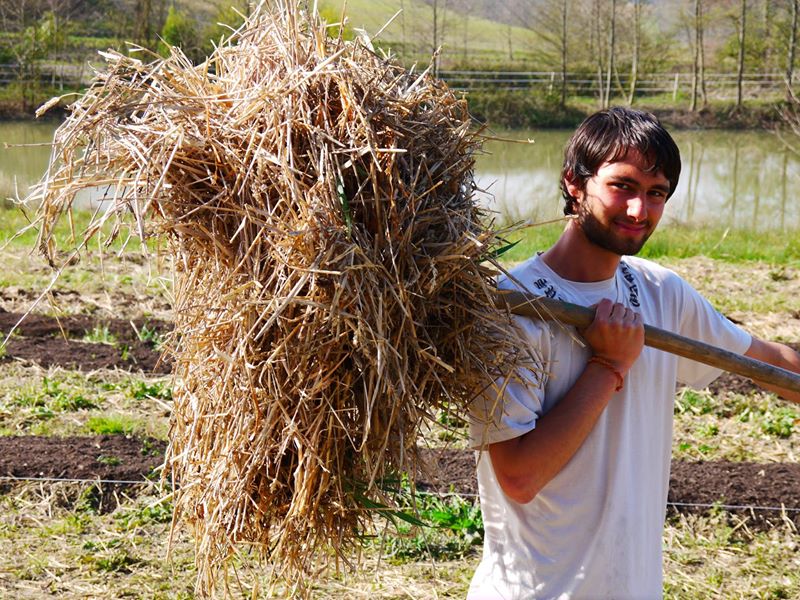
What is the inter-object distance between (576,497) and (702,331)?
635 millimetres

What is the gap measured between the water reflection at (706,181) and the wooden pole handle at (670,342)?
411 inches

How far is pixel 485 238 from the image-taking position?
1.90 meters

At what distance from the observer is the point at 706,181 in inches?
832

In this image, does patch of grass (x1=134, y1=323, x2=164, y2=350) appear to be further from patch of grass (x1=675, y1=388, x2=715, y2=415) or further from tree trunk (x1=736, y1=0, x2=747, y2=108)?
tree trunk (x1=736, y1=0, x2=747, y2=108)

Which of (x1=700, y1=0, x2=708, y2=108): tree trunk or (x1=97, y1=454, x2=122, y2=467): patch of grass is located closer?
(x1=97, y1=454, x2=122, y2=467): patch of grass

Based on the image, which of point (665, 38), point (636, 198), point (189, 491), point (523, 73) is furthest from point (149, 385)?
point (665, 38)

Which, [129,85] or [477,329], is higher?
[129,85]

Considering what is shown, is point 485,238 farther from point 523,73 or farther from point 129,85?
point 523,73

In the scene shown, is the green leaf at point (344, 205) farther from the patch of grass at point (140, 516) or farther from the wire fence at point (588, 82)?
the wire fence at point (588, 82)

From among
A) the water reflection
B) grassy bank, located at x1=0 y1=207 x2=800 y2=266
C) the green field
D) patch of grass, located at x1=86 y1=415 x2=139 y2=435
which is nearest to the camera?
the green field

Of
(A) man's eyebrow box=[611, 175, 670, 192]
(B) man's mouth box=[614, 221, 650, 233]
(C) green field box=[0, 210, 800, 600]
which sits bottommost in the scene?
(C) green field box=[0, 210, 800, 600]

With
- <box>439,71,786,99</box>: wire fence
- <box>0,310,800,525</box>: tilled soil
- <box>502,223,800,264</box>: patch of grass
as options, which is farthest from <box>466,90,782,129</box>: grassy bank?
<box>0,310,800,525</box>: tilled soil

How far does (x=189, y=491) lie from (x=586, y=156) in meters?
1.17

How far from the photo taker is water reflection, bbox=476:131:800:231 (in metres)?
15.7
